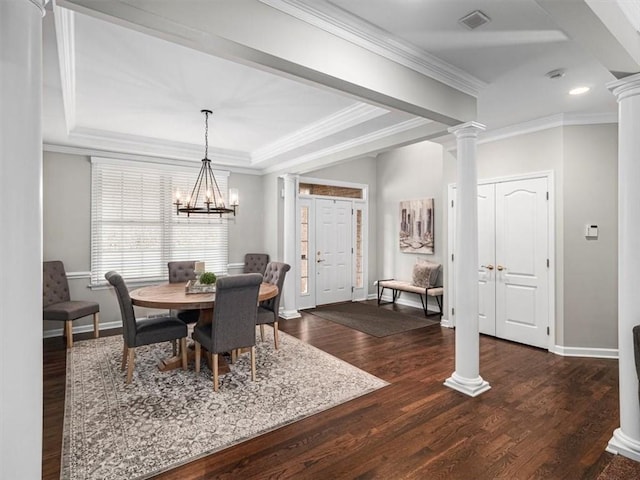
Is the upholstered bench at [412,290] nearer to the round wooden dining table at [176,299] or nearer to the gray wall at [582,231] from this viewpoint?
the gray wall at [582,231]

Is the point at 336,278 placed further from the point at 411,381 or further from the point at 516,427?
the point at 516,427

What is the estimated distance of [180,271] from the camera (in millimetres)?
4969

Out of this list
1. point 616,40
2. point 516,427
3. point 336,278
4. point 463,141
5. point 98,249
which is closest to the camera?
point 616,40

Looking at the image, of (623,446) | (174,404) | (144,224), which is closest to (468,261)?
(623,446)

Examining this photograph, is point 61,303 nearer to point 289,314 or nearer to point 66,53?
point 289,314

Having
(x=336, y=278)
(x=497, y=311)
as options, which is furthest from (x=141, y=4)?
(x=336, y=278)

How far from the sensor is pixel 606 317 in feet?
12.6

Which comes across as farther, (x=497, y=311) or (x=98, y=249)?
(x=98, y=249)

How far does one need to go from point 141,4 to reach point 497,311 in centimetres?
472

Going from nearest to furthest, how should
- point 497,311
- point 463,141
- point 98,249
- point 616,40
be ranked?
point 616,40 → point 463,141 → point 497,311 → point 98,249

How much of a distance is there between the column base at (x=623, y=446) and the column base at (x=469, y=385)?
0.92 m

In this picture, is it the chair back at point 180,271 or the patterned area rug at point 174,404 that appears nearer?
the patterned area rug at point 174,404

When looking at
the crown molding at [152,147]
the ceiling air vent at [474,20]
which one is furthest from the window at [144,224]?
the ceiling air vent at [474,20]

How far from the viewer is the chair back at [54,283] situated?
4.44m
